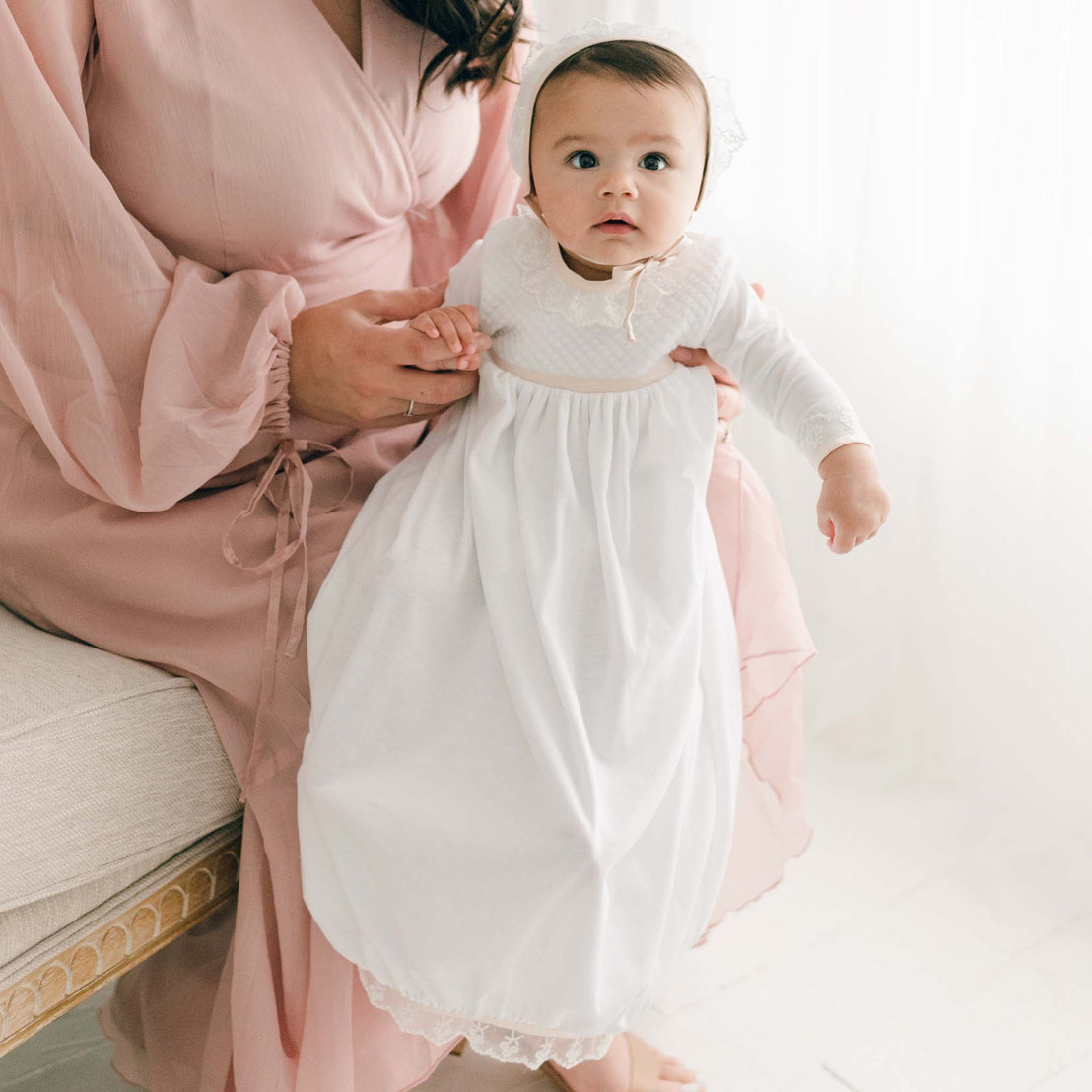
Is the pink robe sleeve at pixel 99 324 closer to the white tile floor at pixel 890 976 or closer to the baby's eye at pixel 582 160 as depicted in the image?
the baby's eye at pixel 582 160

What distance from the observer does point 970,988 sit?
53.1 inches

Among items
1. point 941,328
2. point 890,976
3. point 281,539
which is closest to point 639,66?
point 281,539

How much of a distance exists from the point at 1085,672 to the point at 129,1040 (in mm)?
1248

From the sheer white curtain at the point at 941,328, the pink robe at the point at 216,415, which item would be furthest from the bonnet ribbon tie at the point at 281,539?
the sheer white curtain at the point at 941,328

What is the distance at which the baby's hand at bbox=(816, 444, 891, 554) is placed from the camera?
0.92 meters

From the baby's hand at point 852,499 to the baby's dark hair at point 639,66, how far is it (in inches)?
12.3

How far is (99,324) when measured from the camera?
3.14 feet

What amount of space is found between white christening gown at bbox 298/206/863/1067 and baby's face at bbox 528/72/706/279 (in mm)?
57

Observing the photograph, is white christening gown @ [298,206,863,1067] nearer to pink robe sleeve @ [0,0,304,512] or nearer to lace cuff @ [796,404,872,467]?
lace cuff @ [796,404,872,467]

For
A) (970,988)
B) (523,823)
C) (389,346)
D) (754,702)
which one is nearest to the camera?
(523,823)

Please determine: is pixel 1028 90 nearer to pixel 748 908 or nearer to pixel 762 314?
pixel 762 314

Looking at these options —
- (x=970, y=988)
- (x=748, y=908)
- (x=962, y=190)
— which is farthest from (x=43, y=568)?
(x=962, y=190)

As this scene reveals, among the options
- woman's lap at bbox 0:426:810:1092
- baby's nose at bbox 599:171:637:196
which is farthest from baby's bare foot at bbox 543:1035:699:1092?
baby's nose at bbox 599:171:637:196

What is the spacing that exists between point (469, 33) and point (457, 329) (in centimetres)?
36
